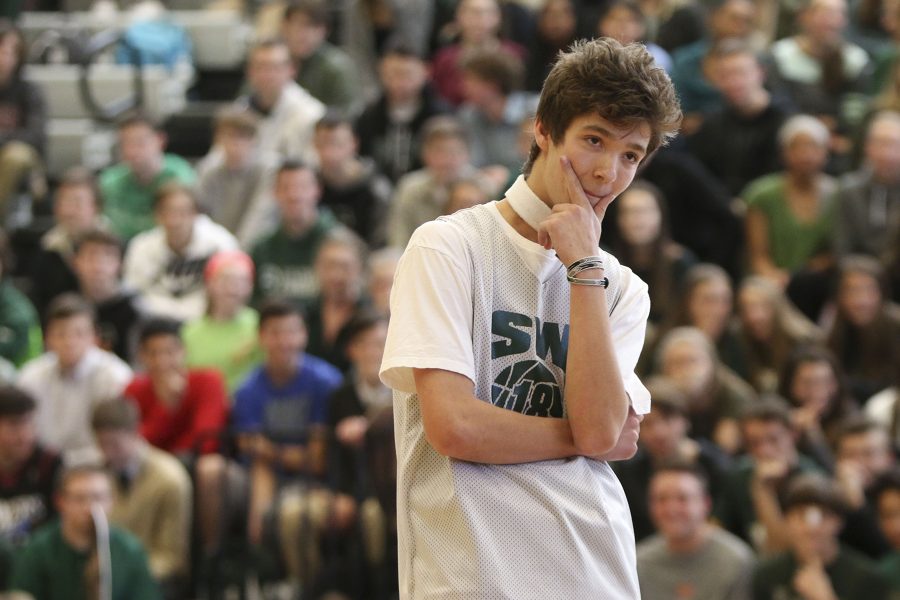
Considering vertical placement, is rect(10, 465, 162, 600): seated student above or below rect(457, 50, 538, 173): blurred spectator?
below

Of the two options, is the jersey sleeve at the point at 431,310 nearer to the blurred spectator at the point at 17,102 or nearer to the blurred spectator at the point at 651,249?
the blurred spectator at the point at 651,249

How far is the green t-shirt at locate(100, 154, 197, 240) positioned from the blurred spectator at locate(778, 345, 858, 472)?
3725 mm

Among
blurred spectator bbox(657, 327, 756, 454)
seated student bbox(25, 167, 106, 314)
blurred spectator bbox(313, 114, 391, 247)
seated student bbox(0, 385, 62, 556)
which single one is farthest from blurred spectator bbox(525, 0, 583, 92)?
seated student bbox(0, 385, 62, 556)

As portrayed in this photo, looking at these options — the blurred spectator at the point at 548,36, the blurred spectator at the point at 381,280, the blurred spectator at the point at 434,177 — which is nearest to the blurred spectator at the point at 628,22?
the blurred spectator at the point at 548,36

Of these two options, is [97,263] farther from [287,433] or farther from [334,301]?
[287,433]

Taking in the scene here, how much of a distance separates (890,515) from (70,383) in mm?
3841

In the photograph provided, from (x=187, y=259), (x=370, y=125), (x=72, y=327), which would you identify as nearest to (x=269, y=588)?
(x=72, y=327)

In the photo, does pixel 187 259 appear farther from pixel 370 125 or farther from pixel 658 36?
pixel 658 36

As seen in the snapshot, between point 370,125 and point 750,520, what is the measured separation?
3.96 meters

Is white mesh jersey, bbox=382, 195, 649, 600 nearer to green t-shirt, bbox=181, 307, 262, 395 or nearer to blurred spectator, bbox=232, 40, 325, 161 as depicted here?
green t-shirt, bbox=181, 307, 262, 395

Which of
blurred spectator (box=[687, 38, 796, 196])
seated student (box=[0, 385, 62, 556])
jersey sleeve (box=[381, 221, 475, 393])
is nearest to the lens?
jersey sleeve (box=[381, 221, 475, 393])

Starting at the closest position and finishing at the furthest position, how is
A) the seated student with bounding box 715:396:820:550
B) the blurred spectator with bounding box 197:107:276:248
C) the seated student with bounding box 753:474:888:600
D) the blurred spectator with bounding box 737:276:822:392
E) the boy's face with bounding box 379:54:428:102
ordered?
the seated student with bounding box 753:474:888:600, the seated student with bounding box 715:396:820:550, the blurred spectator with bounding box 737:276:822:392, the blurred spectator with bounding box 197:107:276:248, the boy's face with bounding box 379:54:428:102

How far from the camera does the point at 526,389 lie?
276 centimetres

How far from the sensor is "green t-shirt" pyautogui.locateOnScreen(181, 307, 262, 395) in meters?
7.89
